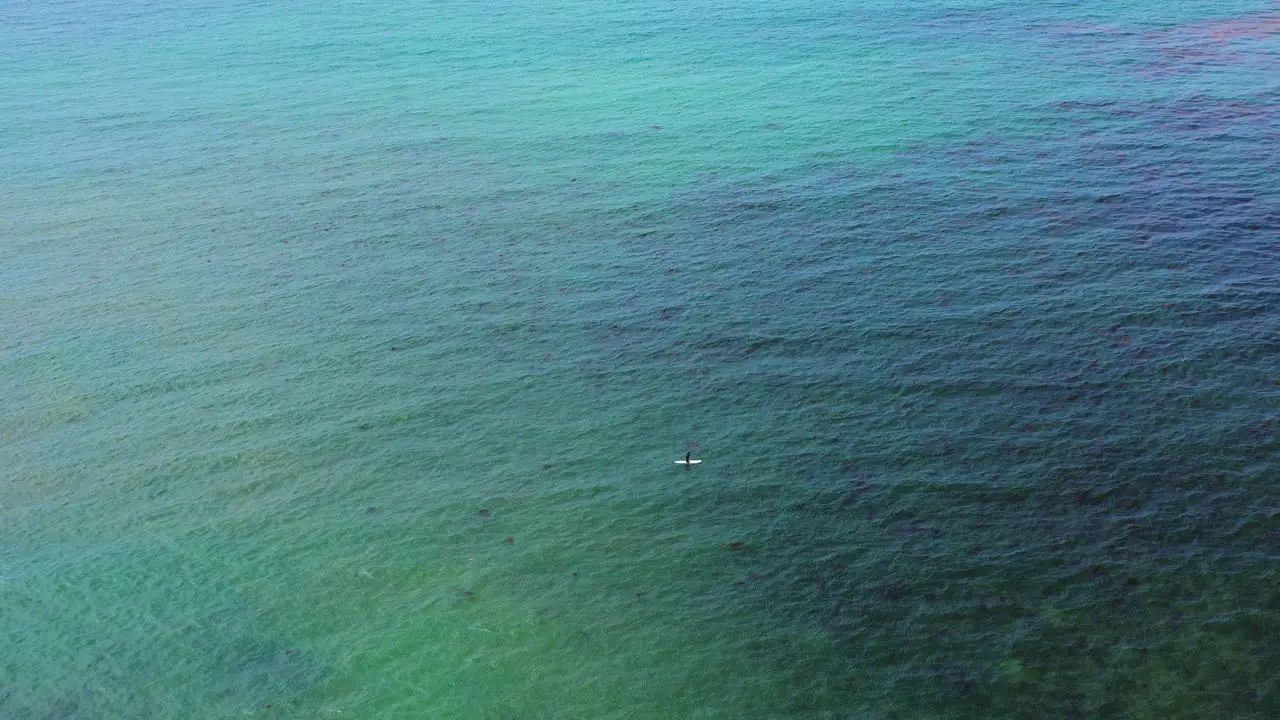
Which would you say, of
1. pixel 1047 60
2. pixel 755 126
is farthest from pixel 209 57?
pixel 1047 60

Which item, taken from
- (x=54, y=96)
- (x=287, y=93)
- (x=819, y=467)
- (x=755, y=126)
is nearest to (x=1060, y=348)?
(x=819, y=467)

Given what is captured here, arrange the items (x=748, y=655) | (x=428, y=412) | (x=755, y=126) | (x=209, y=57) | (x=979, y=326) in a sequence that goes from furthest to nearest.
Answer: (x=209, y=57) → (x=755, y=126) → (x=979, y=326) → (x=428, y=412) → (x=748, y=655)

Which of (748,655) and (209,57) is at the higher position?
(209,57)

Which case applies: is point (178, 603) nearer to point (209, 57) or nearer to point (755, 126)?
point (755, 126)

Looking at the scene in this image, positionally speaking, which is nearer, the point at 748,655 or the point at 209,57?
the point at 748,655

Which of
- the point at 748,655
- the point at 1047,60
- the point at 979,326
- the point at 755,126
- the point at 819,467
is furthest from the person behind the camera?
the point at 1047,60

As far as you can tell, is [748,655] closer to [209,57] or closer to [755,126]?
[755,126]
